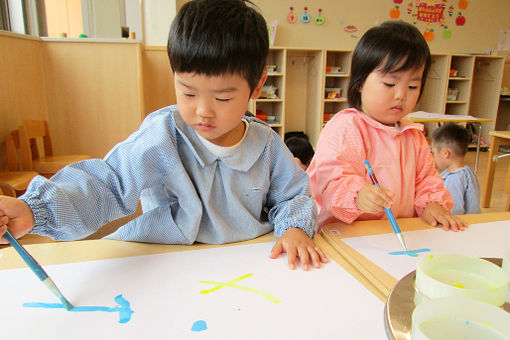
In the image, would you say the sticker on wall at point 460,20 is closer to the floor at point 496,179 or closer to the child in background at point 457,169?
the floor at point 496,179

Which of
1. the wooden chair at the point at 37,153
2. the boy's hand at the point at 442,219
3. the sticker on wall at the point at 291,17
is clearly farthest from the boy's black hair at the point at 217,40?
the sticker on wall at the point at 291,17

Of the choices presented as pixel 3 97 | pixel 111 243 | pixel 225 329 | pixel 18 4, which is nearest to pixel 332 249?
pixel 225 329

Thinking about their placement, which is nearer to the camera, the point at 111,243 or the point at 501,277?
the point at 501,277

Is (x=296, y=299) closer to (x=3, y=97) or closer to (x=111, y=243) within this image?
(x=111, y=243)

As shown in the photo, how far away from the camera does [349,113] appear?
1099mm

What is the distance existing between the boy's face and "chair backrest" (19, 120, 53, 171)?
79.3 inches

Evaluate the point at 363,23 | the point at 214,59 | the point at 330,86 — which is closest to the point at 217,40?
the point at 214,59

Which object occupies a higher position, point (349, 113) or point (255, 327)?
→ point (349, 113)

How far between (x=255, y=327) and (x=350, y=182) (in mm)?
532

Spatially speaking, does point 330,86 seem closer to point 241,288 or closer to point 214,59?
point 214,59

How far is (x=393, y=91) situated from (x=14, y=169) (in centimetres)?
226

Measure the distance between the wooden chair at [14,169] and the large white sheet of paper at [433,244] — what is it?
183 cm

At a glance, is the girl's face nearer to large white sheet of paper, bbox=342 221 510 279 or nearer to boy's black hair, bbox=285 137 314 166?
large white sheet of paper, bbox=342 221 510 279

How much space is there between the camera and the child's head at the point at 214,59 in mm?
667
